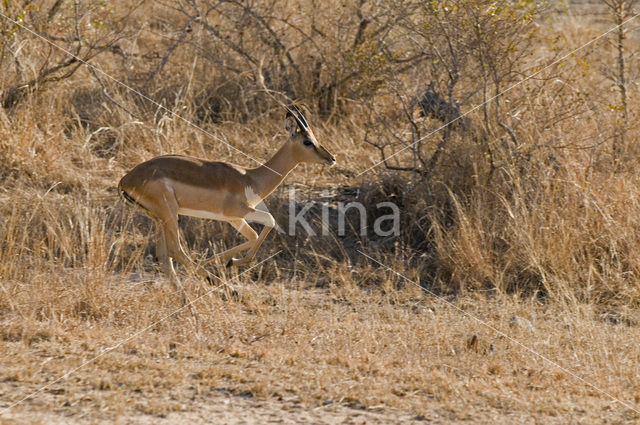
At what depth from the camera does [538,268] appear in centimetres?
732

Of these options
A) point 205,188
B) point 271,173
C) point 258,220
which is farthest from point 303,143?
point 205,188

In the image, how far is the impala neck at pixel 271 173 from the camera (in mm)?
7344

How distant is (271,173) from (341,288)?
3.72ft

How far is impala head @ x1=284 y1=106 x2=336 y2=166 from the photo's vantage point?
7.40m

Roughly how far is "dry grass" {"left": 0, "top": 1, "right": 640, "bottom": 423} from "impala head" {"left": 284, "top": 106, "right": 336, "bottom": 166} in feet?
3.40

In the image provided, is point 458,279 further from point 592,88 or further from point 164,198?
point 592,88

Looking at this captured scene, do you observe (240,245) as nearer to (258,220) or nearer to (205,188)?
(258,220)

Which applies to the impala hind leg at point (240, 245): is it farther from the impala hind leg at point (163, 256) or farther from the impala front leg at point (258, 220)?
the impala hind leg at point (163, 256)

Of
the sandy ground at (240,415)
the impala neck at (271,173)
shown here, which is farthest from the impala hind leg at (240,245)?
the sandy ground at (240,415)

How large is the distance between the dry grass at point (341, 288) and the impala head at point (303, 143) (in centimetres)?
104

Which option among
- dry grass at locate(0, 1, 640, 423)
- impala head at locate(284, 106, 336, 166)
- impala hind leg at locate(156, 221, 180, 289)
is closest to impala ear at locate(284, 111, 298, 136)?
impala head at locate(284, 106, 336, 166)

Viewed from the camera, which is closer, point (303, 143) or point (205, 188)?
point (205, 188)

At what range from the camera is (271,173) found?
7449mm

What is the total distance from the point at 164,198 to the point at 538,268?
311 cm
